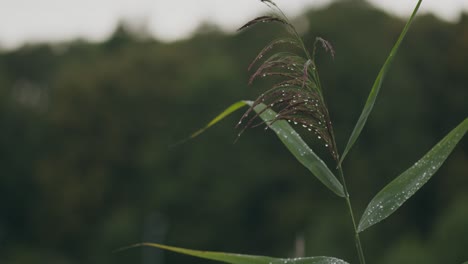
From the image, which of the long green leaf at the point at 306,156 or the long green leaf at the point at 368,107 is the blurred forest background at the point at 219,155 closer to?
the long green leaf at the point at 306,156

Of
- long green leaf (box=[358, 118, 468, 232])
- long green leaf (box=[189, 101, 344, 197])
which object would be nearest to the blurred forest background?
long green leaf (box=[189, 101, 344, 197])

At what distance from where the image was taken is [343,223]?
105 feet

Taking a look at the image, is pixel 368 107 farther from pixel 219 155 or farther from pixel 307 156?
pixel 219 155

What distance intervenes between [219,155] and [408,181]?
36.3 meters

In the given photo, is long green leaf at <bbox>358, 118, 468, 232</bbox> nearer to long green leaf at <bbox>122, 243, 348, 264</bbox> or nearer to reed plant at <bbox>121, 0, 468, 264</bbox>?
reed plant at <bbox>121, 0, 468, 264</bbox>

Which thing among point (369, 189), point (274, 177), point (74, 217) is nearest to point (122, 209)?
point (74, 217)

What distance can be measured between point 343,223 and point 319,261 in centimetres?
3064

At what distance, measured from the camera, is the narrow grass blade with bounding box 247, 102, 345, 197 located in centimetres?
187

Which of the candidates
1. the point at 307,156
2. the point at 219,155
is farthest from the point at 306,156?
the point at 219,155

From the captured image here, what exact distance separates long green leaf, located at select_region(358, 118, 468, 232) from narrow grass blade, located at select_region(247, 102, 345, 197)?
0.09 metres

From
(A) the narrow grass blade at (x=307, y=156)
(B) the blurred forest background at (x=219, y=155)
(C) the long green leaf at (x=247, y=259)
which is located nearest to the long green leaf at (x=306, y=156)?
(A) the narrow grass blade at (x=307, y=156)

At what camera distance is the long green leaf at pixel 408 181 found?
1.85 m

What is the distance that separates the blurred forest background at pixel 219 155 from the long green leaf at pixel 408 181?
2681 cm

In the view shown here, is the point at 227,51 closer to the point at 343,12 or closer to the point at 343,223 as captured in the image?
the point at 343,12
